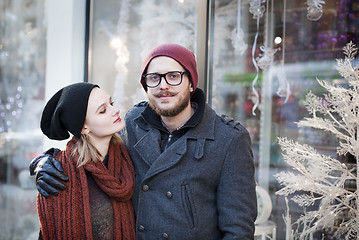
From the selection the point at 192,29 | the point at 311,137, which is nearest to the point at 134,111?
the point at 192,29

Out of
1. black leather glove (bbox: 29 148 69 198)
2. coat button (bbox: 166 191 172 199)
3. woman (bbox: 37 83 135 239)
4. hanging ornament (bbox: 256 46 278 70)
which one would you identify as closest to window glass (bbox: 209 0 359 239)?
hanging ornament (bbox: 256 46 278 70)

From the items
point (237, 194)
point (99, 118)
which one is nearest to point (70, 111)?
point (99, 118)

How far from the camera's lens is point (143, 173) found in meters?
1.67

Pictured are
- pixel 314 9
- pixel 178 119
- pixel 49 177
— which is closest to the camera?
pixel 49 177

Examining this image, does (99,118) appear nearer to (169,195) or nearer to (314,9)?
(169,195)

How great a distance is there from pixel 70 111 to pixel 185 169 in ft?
1.83

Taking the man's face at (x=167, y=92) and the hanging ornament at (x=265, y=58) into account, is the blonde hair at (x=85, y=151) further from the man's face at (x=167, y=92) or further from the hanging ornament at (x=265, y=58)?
the hanging ornament at (x=265, y=58)

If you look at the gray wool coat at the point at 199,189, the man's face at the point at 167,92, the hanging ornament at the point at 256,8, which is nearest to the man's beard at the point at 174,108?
the man's face at the point at 167,92

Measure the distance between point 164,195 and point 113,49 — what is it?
2.08 meters

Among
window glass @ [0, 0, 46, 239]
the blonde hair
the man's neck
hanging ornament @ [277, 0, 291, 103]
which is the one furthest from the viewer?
window glass @ [0, 0, 46, 239]

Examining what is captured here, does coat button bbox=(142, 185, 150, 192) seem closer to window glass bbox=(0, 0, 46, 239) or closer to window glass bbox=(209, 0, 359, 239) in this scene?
window glass bbox=(209, 0, 359, 239)

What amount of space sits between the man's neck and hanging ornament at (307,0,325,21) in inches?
59.4

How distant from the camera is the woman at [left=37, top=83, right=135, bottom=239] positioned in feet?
4.83

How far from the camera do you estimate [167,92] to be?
1.63 m
